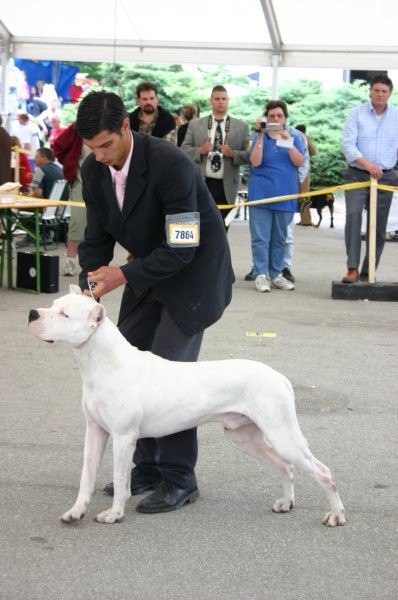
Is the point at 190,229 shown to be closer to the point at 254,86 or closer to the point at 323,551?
the point at 323,551

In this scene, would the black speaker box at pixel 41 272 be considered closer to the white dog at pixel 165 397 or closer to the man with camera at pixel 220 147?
the man with camera at pixel 220 147

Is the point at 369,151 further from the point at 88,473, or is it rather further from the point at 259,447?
the point at 88,473

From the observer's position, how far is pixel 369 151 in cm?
1029

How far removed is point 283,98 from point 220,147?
17.6 m

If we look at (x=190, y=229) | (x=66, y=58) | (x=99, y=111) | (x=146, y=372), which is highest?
(x=66, y=58)

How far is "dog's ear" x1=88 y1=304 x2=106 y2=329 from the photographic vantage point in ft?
12.4

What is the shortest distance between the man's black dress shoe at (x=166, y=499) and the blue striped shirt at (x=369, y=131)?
6530mm

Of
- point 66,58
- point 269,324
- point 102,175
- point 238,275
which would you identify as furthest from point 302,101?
point 102,175

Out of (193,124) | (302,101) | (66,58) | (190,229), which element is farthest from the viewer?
(302,101)

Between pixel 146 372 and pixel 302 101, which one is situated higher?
pixel 302 101

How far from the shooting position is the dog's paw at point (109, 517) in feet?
13.5

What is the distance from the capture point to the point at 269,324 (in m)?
8.88

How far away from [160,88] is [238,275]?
18446mm

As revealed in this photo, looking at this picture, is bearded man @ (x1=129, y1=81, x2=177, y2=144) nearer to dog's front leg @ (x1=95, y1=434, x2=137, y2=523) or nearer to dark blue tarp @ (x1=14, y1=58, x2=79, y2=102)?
dog's front leg @ (x1=95, y1=434, x2=137, y2=523)
